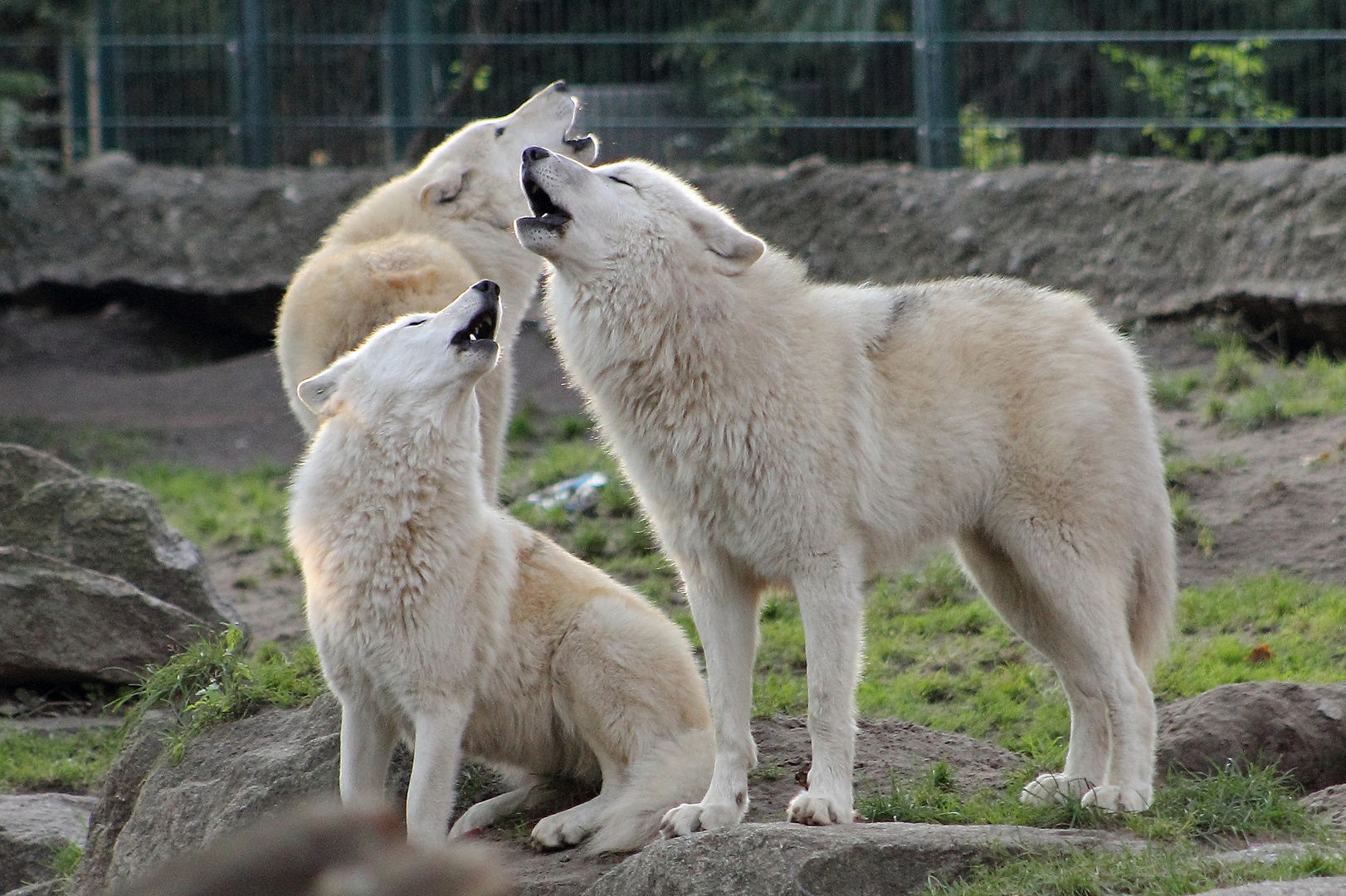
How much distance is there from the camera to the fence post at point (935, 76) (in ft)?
33.6

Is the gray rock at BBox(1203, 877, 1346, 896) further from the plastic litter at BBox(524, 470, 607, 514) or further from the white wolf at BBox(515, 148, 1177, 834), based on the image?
the plastic litter at BBox(524, 470, 607, 514)

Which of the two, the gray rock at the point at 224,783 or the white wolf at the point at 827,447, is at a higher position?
the white wolf at the point at 827,447

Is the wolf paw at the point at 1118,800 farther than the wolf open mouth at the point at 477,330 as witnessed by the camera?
No

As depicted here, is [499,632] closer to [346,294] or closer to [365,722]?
[365,722]

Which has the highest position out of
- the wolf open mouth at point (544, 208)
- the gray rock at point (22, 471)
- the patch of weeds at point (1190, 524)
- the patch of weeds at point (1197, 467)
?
the wolf open mouth at point (544, 208)

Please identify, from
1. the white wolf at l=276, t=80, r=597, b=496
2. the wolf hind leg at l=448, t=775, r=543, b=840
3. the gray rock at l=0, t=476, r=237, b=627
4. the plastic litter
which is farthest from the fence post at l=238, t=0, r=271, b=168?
the wolf hind leg at l=448, t=775, r=543, b=840

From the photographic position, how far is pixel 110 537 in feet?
22.0

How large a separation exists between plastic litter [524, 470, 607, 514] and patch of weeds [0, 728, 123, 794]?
2.84m

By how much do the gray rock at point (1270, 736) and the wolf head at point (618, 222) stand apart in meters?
2.20

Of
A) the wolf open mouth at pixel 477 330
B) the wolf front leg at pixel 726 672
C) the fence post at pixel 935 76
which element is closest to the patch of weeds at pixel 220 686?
the wolf open mouth at pixel 477 330

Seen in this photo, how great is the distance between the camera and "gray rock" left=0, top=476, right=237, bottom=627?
261 inches

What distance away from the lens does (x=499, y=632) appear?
4137 millimetres

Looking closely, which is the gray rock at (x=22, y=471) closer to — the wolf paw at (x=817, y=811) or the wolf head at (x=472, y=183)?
the wolf head at (x=472, y=183)

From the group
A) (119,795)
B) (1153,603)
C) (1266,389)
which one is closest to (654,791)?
(1153,603)
